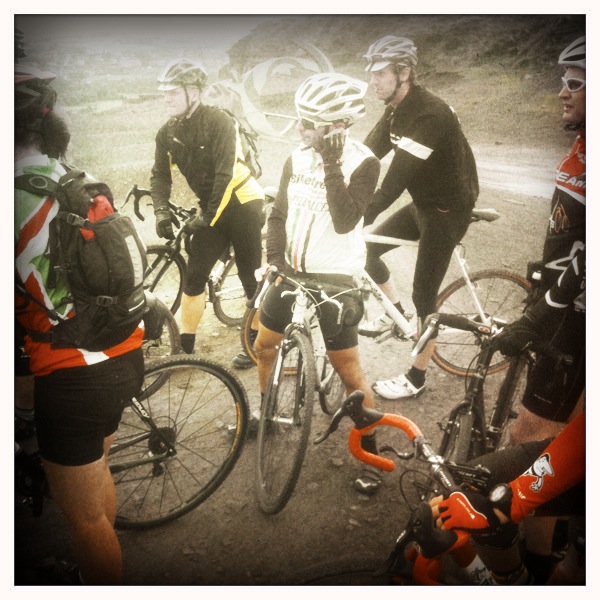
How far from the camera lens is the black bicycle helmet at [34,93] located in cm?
158

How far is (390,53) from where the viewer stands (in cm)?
220

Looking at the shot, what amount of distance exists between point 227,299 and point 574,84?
242cm

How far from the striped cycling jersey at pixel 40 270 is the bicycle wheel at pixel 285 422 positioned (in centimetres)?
95

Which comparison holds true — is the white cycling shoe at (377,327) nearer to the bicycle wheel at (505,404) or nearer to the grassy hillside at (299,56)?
the bicycle wheel at (505,404)

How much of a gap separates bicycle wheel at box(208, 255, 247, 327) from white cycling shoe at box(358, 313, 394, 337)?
Result: 0.89 metres

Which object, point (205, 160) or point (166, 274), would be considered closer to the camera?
point (205, 160)

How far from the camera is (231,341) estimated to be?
312 cm

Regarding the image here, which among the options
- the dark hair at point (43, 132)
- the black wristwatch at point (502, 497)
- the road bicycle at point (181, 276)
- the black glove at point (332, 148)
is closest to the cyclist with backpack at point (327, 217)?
the black glove at point (332, 148)

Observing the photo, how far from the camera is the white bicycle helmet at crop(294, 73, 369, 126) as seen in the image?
6.48 ft

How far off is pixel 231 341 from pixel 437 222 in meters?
1.59

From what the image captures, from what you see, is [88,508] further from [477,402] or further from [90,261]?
[477,402]

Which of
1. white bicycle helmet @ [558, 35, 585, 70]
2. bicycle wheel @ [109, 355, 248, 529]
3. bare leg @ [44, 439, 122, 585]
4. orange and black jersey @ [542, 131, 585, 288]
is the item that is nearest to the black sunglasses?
white bicycle helmet @ [558, 35, 585, 70]

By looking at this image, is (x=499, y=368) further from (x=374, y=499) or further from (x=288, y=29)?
(x=288, y=29)

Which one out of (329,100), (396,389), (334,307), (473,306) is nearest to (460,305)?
(473,306)
